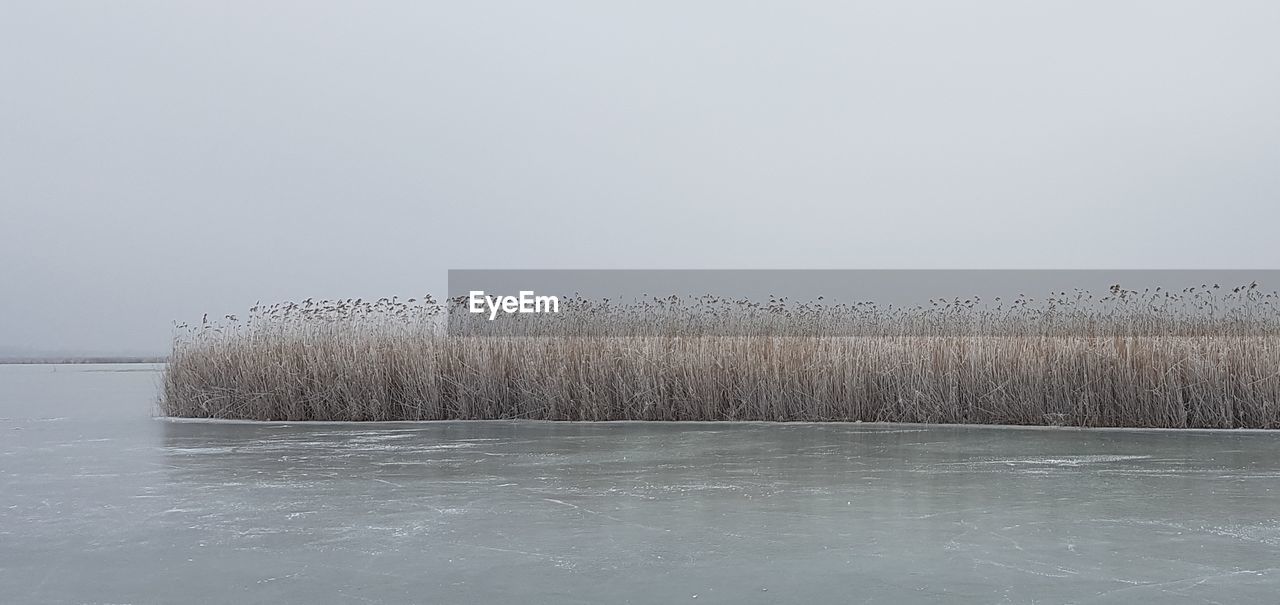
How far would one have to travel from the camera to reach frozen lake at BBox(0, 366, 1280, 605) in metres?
2.58

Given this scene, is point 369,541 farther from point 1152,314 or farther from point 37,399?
point 37,399

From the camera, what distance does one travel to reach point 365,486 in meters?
4.38

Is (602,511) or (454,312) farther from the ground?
(454,312)

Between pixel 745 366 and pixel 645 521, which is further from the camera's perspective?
pixel 745 366

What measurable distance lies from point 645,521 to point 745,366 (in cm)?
446

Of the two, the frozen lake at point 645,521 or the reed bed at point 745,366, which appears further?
the reed bed at point 745,366

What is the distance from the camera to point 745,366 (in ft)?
25.6

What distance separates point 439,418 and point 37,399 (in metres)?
6.02

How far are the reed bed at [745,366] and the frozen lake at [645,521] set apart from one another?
1198mm

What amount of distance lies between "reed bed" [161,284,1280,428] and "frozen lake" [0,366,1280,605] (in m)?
1.20

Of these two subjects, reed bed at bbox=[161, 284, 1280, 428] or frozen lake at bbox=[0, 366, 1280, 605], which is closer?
frozen lake at bbox=[0, 366, 1280, 605]

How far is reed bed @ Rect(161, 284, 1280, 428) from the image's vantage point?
7.27 m

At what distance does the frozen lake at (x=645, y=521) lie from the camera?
102 inches

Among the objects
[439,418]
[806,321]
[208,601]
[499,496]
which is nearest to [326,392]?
[439,418]
